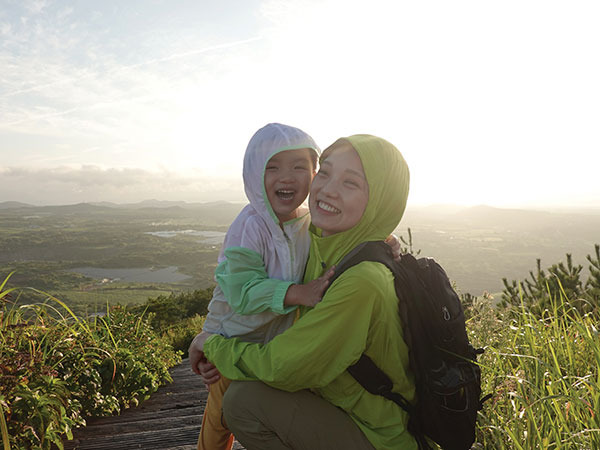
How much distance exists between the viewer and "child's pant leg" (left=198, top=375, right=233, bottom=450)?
83.4 inches

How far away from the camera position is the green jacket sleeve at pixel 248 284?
1.81m

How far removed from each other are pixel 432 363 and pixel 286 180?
3.83 ft

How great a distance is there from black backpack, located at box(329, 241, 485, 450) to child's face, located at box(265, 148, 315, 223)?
2.29ft

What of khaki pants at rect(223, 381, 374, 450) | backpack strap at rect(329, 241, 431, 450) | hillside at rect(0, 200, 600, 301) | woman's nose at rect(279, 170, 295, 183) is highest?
woman's nose at rect(279, 170, 295, 183)

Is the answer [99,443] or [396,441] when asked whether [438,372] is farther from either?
[99,443]

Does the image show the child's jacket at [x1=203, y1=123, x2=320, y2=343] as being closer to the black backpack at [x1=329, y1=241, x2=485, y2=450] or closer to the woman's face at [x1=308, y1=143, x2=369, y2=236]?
the woman's face at [x1=308, y1=143, x2=369, y2=236]

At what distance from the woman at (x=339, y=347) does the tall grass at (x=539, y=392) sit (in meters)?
0.73

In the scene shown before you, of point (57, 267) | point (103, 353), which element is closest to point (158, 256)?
point (57, 267)

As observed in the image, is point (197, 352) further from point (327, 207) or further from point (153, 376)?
point (153, 376)

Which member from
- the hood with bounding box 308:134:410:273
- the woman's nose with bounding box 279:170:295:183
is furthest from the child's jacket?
the hood with bounding box 308:134:410:273

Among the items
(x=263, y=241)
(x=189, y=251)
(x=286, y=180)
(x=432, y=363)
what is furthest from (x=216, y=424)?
(x=189, y=251)

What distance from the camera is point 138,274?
127062mm

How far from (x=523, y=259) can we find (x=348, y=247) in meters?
162

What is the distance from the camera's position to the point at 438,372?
1501 mm
